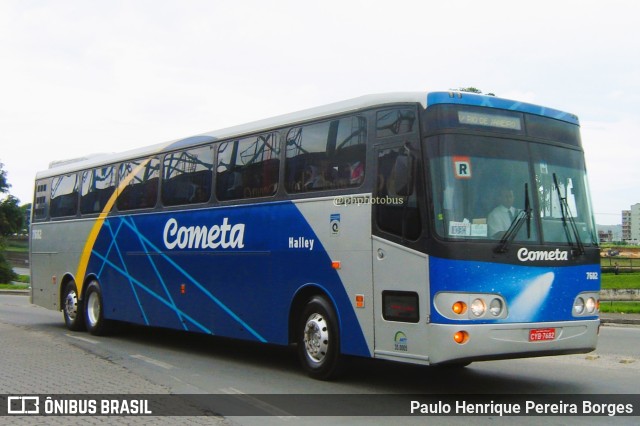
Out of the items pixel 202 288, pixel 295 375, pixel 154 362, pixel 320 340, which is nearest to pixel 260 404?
pixel 320 340

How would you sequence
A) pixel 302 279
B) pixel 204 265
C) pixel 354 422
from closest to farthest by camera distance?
pixel 354 422 → pixel 302 279 → pixel 204 265

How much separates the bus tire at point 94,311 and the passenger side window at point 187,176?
3.54 meters

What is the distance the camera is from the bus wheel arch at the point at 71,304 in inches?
688

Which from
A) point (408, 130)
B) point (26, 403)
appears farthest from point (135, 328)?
point (408, 130)

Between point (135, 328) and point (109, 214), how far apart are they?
3.38 m

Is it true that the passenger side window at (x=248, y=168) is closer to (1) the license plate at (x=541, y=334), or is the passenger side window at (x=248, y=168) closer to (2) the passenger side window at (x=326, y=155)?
(2) the passenger side window at (x=326, y=155)

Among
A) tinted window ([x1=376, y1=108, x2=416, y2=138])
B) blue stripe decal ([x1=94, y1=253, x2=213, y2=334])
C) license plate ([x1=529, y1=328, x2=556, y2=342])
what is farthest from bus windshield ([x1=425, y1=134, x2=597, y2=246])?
blue stripe decal ([x1=94, y1=253, x2=213, y2=334])

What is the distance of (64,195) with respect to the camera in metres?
18.5

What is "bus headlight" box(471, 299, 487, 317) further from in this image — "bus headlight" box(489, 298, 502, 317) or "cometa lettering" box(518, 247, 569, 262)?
"cometa lettering" box(518, 247, 569, 262)

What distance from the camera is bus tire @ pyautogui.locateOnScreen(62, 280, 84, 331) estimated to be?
17469mm

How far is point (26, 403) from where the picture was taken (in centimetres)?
852

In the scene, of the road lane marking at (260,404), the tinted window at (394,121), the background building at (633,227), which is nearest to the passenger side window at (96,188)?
the road lane marking at (260,404)

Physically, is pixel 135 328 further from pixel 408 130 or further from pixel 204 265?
pixel 408 130

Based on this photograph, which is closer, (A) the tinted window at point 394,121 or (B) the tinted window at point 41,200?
(A) the tinted window at point 394,121
